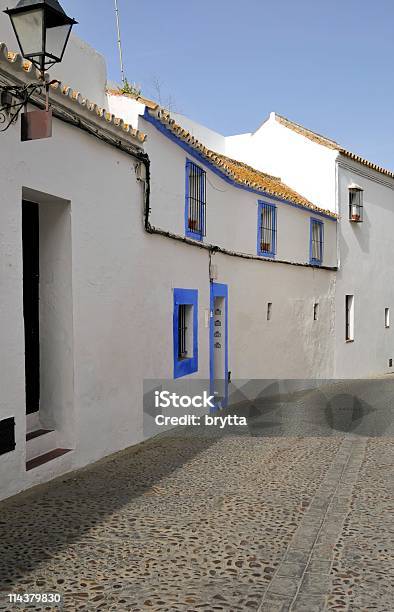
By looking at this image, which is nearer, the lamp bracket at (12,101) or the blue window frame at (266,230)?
the lamp bracket at (12,101)

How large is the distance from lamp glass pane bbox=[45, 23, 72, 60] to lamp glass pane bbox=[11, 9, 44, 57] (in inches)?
4.2

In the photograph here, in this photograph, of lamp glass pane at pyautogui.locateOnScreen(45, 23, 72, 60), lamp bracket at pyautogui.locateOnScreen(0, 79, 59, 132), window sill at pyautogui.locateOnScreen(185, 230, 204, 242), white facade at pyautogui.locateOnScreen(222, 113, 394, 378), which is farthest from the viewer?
white facade at pyautogui.locateOnScreen(222, 113, 394, 378)

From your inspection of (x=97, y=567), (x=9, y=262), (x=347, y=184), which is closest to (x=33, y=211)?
(x=9, y=262)

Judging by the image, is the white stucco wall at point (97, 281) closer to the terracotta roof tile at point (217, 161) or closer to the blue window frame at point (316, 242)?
the terracotta roof tile at point (217, 161)

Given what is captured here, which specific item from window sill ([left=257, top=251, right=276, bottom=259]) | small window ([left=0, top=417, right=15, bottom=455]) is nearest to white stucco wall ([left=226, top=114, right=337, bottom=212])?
window sill ([left=257, top=251, right=276, bottom=259])

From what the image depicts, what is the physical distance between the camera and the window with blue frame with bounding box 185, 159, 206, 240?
31.4 feet

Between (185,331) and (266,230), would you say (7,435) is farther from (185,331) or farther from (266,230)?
(266,230)

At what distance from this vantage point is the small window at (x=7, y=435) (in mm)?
5117

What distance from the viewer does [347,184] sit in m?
16.4

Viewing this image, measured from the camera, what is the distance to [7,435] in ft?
17.0

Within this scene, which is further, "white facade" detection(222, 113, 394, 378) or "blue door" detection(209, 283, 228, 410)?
"white facade" detection(222, 113, 394, 378)

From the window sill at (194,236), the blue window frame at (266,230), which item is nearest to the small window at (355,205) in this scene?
the blue window frame at (266,230)

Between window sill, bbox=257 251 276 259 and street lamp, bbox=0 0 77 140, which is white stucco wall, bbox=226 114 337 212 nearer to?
window sill, bbox=257 251 276 259

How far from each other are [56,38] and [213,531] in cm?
404
